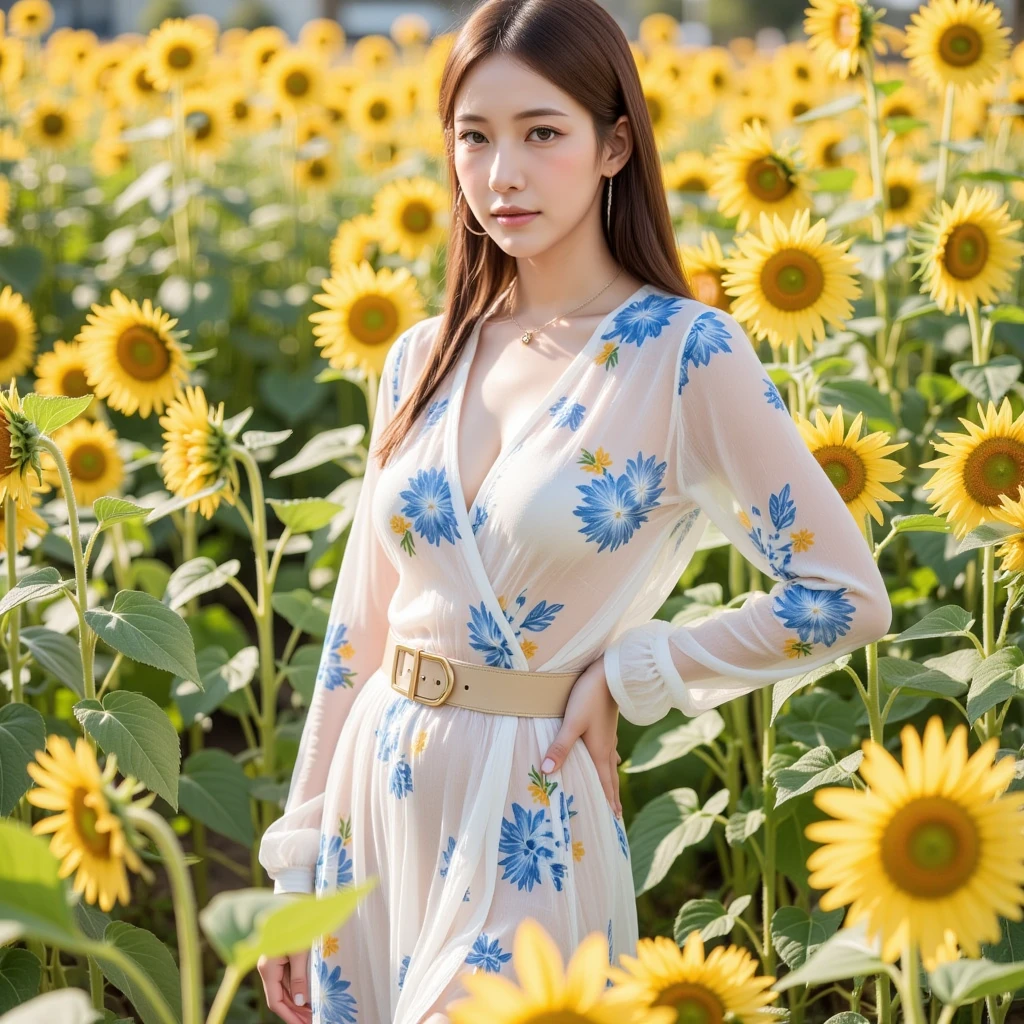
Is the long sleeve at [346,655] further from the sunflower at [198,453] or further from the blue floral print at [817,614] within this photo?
the blue floral print at [817,614]

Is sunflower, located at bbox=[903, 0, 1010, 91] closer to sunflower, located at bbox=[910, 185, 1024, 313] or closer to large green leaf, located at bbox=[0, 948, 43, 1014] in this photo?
sunflower, located at bbox=[910, 185, 1024, 313]

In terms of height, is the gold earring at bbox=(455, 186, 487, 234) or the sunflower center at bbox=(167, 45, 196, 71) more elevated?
the sunflower center at bbox=(167, 45, 196, 71)

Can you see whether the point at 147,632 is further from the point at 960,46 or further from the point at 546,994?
the point at 960,46

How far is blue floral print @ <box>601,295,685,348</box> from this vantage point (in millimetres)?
1677

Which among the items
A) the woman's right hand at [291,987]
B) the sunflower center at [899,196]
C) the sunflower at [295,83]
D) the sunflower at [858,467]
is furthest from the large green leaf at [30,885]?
the sunflower at [295,83]

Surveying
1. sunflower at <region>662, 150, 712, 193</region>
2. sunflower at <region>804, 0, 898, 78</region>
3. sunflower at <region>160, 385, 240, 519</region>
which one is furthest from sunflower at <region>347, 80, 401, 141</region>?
sunflower at <region>160, 385, 240, 519</region>

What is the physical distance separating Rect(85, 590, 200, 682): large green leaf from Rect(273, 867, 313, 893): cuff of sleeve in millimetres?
290

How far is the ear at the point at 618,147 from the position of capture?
5.77ft

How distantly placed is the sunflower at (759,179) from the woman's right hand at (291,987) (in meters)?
1.66

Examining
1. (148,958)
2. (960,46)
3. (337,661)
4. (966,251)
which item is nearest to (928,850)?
(337,661)

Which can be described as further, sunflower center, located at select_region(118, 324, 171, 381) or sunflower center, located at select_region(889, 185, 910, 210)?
sunflower center, located at select_region(889, 185, 910, 210)

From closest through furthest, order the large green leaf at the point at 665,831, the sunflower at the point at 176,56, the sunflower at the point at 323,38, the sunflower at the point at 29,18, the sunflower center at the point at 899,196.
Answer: the large green leaf at the point at 665,831, the sunflower center at the point at 899,196, the sunflower at the point at 176,56, the sunflower at the point at 29,18, the sunflower at the point at 323,38

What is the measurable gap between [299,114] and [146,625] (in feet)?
10.7

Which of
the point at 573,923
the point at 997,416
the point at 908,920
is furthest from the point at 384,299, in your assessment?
the point at 908,920
